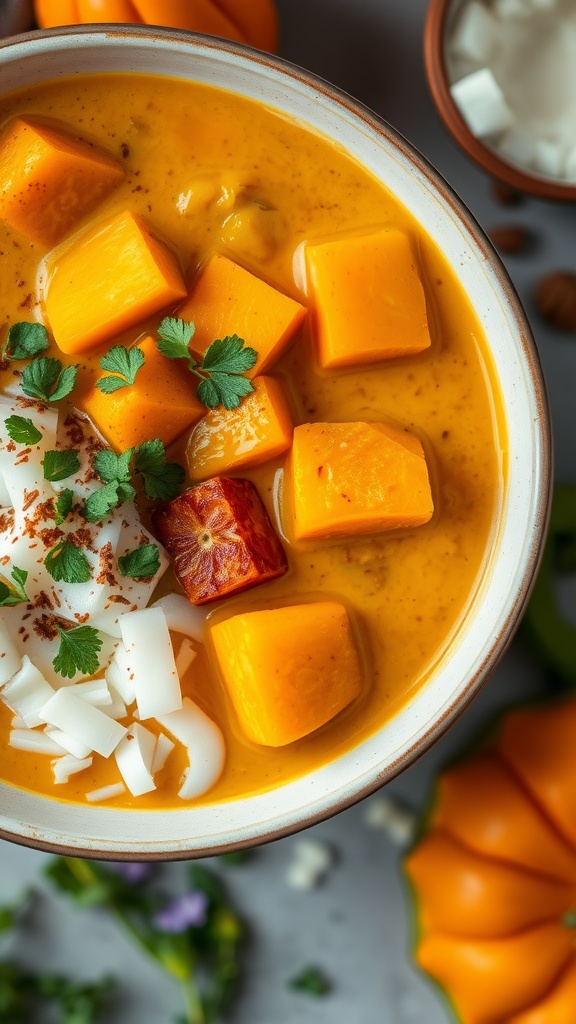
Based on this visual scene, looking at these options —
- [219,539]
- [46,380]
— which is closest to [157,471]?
[219,539]

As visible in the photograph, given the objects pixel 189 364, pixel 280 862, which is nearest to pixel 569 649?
pixel 280 862

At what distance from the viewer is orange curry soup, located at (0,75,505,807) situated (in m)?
2.08

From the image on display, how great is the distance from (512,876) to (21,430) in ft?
5.65

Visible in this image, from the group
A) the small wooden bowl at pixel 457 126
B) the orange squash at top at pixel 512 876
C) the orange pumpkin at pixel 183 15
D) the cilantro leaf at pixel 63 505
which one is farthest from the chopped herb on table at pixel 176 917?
the orange pumpkin at pixel 183 15

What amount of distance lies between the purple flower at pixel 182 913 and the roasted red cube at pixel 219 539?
1.20 meters

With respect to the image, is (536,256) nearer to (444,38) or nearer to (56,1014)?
(444,38)

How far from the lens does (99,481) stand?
2051 millimetres

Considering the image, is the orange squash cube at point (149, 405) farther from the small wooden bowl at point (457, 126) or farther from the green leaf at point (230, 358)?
the small wooden bowl at point (457, 126)

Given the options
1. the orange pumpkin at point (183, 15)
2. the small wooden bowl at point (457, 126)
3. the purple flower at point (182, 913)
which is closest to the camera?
the orange pumpkin at point (183, 15)

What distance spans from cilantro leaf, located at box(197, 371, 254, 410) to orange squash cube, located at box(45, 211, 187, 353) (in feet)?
0.62

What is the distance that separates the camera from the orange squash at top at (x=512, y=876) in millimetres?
2639

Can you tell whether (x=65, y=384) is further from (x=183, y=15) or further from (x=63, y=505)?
(x=183, y=15)

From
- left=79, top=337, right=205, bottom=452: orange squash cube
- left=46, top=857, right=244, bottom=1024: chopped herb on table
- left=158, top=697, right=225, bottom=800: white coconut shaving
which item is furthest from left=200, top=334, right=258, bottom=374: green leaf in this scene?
left=46, top=857, right=244, bottom=1024: chopped herb on table

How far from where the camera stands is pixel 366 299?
2021 mm
